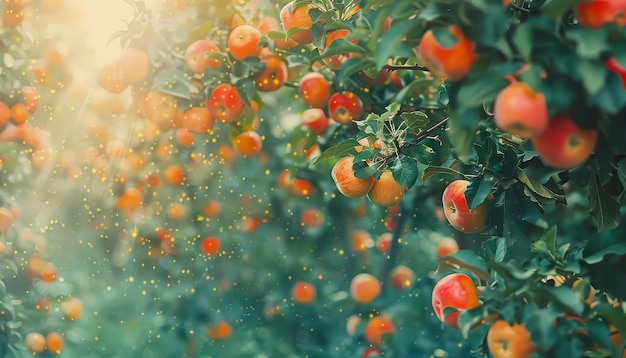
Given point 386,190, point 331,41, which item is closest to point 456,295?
point 386,190

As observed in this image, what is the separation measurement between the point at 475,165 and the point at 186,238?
1.50 meters

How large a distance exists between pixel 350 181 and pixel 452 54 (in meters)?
0.45

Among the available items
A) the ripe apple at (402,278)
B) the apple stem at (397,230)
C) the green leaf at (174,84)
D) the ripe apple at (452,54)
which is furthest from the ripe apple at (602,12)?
the ripe apple at (402,278)

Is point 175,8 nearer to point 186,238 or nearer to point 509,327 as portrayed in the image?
point 186,238

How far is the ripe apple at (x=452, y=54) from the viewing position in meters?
0.66

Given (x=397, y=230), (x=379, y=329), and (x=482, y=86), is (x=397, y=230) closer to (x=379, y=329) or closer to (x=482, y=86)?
(x=379, y=329)

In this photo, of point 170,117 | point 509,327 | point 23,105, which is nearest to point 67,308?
point 23,105

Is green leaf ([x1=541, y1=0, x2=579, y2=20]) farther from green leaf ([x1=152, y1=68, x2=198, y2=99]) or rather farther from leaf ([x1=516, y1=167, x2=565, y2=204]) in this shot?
green leaf ([x1=152, y1=68, x2=198, y2=99])

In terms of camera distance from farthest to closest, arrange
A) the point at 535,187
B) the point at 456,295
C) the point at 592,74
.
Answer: the point at 535,187, the point at 456,295, the point at 592,74

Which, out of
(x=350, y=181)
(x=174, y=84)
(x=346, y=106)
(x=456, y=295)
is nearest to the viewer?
(x=456, y=295)

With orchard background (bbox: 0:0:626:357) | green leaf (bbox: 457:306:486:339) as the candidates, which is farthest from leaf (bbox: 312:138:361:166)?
green leaf (bbox: 457:306:486:339)

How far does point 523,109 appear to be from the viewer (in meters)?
0.64

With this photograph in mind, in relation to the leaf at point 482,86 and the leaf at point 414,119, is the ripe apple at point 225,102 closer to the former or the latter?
the leaf at point 414,119

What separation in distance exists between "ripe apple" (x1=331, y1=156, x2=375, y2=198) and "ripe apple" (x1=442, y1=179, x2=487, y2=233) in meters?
0.12
